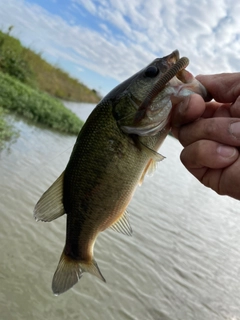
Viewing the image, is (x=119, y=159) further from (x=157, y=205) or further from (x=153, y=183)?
(x=153, y=183)

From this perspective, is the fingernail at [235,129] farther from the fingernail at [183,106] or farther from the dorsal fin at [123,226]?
the dorsal fin at [123,226]

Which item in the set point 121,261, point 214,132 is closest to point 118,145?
point 214,132

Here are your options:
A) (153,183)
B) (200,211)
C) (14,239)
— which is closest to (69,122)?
(153,183)

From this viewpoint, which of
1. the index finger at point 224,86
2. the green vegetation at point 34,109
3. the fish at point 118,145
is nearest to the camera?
the fish at point 118,145

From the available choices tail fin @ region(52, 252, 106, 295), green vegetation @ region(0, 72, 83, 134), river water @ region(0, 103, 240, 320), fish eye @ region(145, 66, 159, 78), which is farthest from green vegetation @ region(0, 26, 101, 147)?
→ fish eye @ region(145, 66, 159, 78)

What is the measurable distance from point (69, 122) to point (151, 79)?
14.8 metres

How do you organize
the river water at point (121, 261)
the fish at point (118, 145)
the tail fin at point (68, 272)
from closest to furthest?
the fish at point (118, 145), the tail fin at point (68, 272), the river water at point (121, 261)

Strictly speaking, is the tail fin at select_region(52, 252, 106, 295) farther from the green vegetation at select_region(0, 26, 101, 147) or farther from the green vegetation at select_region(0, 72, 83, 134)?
the green vegetation at select_region(0, 72, 83, 134)

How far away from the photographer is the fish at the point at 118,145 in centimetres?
225

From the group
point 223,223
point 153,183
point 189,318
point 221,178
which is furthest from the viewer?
point 153,183

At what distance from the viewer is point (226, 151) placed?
2133mm

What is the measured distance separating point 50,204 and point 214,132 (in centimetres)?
115

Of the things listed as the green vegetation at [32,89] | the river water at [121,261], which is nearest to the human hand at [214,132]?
the river water at [121,261]

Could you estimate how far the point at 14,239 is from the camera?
5793 mm
